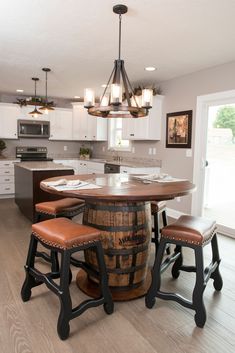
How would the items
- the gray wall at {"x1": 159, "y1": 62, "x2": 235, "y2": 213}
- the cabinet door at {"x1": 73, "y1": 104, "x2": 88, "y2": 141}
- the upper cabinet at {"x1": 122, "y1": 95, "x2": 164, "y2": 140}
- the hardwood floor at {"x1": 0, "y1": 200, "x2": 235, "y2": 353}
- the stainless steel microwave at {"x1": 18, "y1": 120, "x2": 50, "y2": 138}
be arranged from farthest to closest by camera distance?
the cabinet door at {"x1": 73, "y1": 104, "x2": 88, "y2": 141}, the stainless steel microwave at {"x1": 18, "y1": 120, "x2": 50, "y2": 138}, the upper cabinet at {"x1": 122, "y1": 95, "x2": 164, "y2": 140}, the gray wall at {"x1": 159, "y1": 62, "x2": 235, "y2": 213}, the hardwood floor at {"x1": 0, "y1": 200, "x2": 235, "y2": 353}

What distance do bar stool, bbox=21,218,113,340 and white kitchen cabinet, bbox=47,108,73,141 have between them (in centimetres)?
514

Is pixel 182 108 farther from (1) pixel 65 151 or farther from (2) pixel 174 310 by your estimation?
(1) pixel 65 151

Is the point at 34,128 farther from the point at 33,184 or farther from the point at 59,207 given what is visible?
the point at 59,207

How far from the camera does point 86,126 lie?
6898 millimetres

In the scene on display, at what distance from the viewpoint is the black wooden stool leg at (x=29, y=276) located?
2.06 m

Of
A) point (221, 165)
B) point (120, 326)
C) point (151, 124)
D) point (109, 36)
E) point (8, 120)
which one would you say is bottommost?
point (120, 326)

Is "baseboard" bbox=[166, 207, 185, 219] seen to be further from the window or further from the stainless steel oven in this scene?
the window

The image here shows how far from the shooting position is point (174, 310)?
6.71ft

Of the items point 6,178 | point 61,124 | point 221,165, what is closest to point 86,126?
point 61,124

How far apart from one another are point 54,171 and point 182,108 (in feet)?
7.66

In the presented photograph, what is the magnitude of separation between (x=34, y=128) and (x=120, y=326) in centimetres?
555

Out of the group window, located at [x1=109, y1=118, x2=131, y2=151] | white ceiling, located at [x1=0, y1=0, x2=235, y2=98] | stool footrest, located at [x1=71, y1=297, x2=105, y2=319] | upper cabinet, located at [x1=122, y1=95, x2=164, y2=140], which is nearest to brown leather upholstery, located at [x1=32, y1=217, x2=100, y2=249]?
stool footrest, located at [x1=71, y1=297, x2=105, y2=319]

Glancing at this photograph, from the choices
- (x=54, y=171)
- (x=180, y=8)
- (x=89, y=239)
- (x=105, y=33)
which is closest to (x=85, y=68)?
(x=105, y=33)

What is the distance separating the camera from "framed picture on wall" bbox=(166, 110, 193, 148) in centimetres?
436
